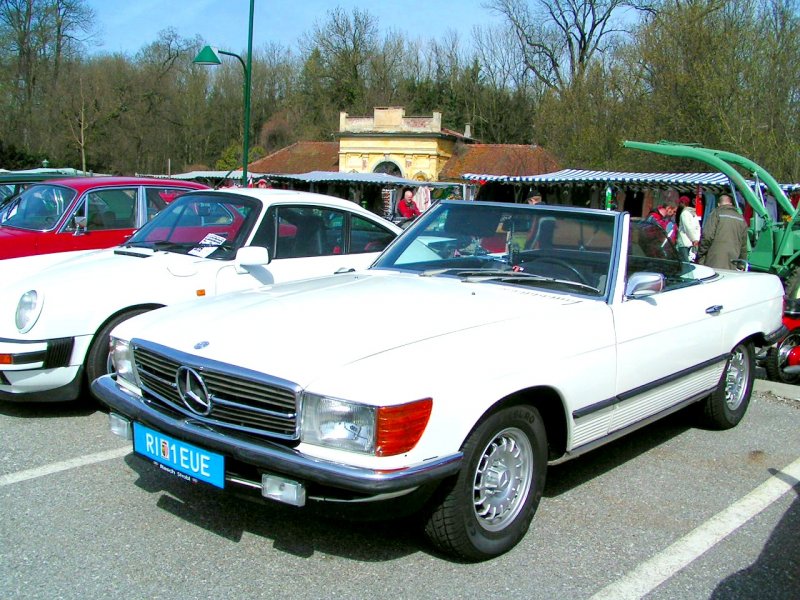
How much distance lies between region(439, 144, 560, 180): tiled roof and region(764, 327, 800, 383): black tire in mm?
30277

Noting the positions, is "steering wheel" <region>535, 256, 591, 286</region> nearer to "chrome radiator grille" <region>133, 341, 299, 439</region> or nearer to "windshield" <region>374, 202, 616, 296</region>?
"windshield" <region>374, 202, 616, 296</region>

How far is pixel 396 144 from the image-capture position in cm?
5038

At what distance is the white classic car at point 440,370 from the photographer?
2.94 m

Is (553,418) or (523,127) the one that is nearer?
(553,418)

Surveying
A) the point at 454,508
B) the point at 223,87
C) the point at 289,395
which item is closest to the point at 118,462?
the point at 289,395

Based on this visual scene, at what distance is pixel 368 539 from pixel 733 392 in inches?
126

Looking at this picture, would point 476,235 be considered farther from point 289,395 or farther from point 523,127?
point 523,127

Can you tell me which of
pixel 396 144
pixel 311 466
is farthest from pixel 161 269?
pixel 396 144

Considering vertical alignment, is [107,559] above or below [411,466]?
below

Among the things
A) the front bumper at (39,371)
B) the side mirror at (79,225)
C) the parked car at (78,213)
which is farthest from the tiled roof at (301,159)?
the front bumper at (39,371)

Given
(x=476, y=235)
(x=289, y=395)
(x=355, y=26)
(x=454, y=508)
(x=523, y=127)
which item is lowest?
(x=454, y=508)

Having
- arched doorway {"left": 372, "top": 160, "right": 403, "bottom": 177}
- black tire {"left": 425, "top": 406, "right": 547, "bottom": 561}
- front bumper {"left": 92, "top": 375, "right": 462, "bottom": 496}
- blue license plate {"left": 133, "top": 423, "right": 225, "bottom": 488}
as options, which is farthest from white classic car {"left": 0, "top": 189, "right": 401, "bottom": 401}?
arched doorway {"left": 372, "top": 160, "right": 403, "bottom": 177}

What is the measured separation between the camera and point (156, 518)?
3695mm

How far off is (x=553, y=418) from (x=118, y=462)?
2.51m
